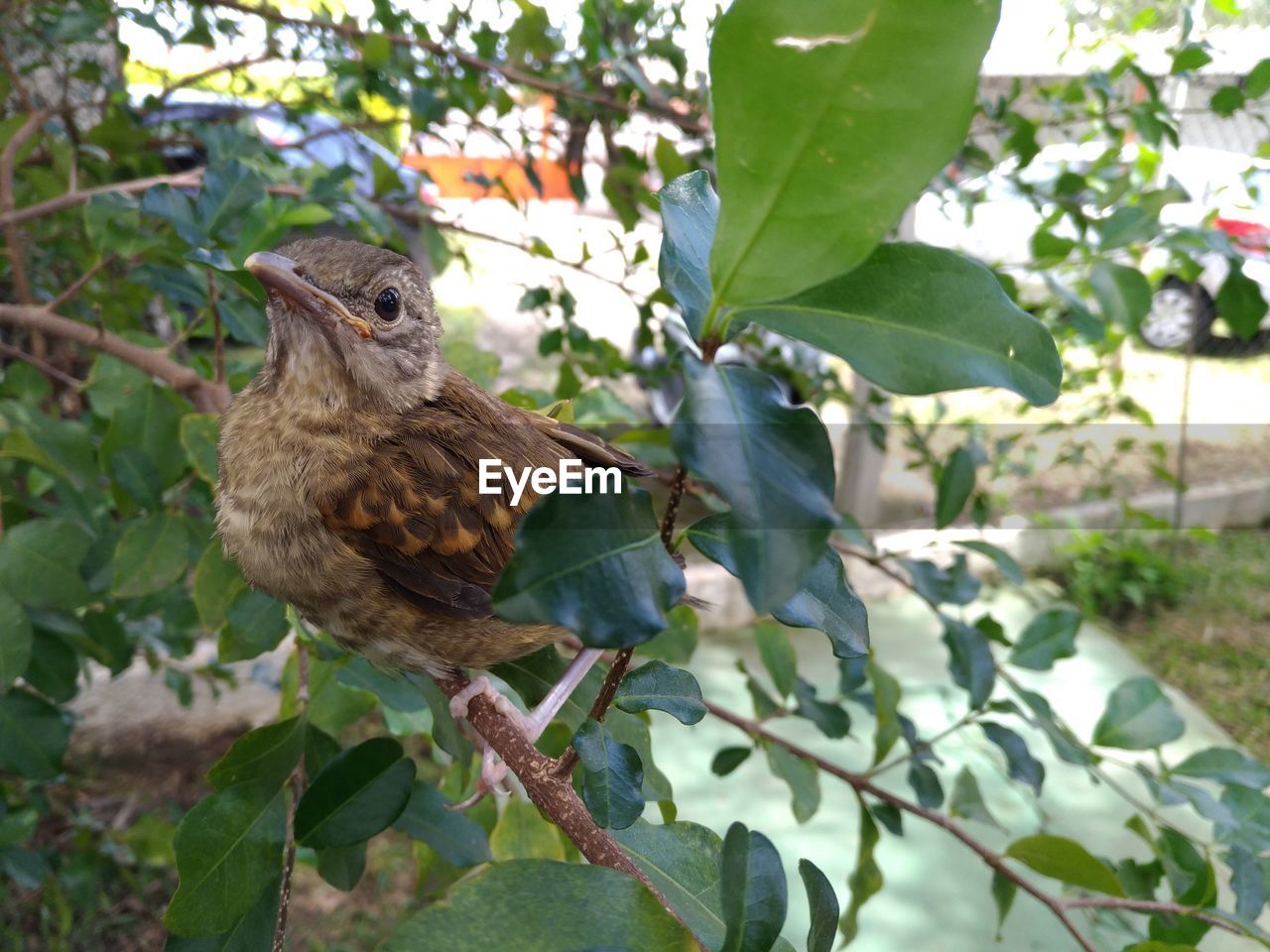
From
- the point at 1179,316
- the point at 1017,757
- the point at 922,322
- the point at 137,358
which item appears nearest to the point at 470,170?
the point at 137,358

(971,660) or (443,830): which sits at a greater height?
(443,830)

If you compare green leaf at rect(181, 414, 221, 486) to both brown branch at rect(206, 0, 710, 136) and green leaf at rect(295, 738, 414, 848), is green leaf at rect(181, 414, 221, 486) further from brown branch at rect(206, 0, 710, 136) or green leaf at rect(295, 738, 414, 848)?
brown branch at rect(206, 0, 710, 136)

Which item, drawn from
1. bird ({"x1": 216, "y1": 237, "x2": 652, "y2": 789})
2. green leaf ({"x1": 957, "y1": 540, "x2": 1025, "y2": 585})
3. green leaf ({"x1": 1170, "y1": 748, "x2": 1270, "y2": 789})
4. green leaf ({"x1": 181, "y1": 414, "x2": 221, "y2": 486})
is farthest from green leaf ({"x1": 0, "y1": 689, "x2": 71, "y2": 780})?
green leaf ({"x1": 1170, "y1": 748, "x2": 1270, "y2": 789})

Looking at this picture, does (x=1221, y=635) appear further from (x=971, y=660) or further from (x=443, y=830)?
(x=443, y=830)

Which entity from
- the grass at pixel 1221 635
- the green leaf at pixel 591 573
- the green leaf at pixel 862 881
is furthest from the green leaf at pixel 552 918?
the grass at pixel 1221 635

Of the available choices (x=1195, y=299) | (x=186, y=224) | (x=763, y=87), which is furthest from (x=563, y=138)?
(x=1195, y=299)

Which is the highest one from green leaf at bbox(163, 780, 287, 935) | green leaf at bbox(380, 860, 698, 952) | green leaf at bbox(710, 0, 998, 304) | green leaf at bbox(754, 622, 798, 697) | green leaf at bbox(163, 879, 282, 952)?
green leaf at bbox(710, 0, 998, 304)
